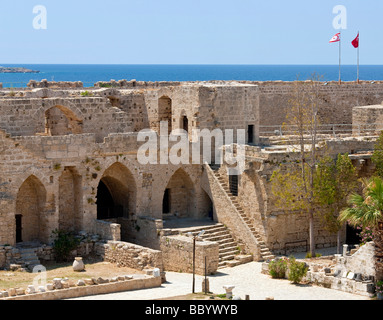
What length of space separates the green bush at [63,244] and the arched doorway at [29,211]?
2.08 ft

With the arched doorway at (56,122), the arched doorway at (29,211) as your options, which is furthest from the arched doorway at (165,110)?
the arched doorway at (29,211)

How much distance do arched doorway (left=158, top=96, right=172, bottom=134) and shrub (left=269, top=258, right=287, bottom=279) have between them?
1039 centimetres

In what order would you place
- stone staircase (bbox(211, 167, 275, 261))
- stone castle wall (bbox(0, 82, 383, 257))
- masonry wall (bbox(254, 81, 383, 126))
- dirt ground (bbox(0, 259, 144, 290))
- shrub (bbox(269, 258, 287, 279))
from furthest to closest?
1. masonry wall (bbox(254, 81, 383, 126))
2. stone staircase (bbox(211, 167, 275, 261))
3. stone castle wall (bbox(0, 82, 383, 257))
4. shrub (bbox(269, 258, 287, 279))
5. dirt ground (bbox(0, 259, 144, 290))

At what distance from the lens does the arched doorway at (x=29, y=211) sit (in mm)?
29797

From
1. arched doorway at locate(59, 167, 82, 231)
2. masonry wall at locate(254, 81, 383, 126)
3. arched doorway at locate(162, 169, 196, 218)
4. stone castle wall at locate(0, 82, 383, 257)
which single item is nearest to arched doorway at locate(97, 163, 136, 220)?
stone castle wall at locate(0, 82, 383, 257)

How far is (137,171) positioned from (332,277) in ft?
29.3

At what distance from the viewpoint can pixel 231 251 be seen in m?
30.5

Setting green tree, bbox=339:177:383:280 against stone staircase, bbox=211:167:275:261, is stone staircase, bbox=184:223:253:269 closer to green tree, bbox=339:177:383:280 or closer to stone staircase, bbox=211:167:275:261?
stone staircase, bbox=211:167:275:261

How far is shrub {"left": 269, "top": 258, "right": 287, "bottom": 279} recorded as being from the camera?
2730 centimetres

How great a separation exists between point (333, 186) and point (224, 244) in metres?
4.37
